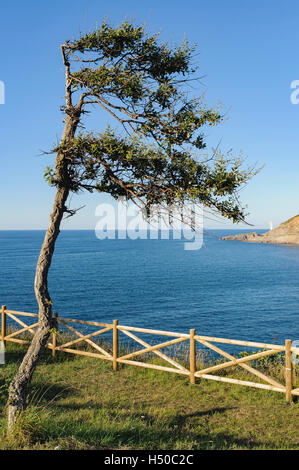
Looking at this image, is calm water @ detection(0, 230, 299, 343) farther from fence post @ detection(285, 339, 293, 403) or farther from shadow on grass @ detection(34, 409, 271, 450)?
shadow on grass @ detection(34, 409, 271, 450)

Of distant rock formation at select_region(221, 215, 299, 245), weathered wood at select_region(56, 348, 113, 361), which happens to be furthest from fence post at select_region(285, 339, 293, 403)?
distant rock formation at select_region(221, 215, 299, 245)

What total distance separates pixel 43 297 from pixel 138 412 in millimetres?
3535

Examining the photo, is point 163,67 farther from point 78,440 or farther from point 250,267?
point 250,267

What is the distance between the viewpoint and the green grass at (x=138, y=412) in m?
6.72

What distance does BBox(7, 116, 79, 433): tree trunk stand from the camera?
7738mm

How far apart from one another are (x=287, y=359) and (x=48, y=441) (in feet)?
19.7

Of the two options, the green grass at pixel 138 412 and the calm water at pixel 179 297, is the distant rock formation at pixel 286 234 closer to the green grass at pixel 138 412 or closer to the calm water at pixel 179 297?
the calm water at pixel 179 297

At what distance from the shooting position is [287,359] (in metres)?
9.65

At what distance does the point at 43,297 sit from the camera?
8484mm

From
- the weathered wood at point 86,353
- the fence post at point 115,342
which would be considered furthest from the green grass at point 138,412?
the fence post at point 115,342

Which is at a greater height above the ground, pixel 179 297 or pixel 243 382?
pixel 243 382

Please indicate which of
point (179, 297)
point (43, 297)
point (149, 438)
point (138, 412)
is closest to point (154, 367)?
point (138, 412)

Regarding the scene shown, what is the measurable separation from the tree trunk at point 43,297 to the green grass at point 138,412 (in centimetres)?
43

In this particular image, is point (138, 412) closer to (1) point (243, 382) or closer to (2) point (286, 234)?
(1) point (243, 382)
